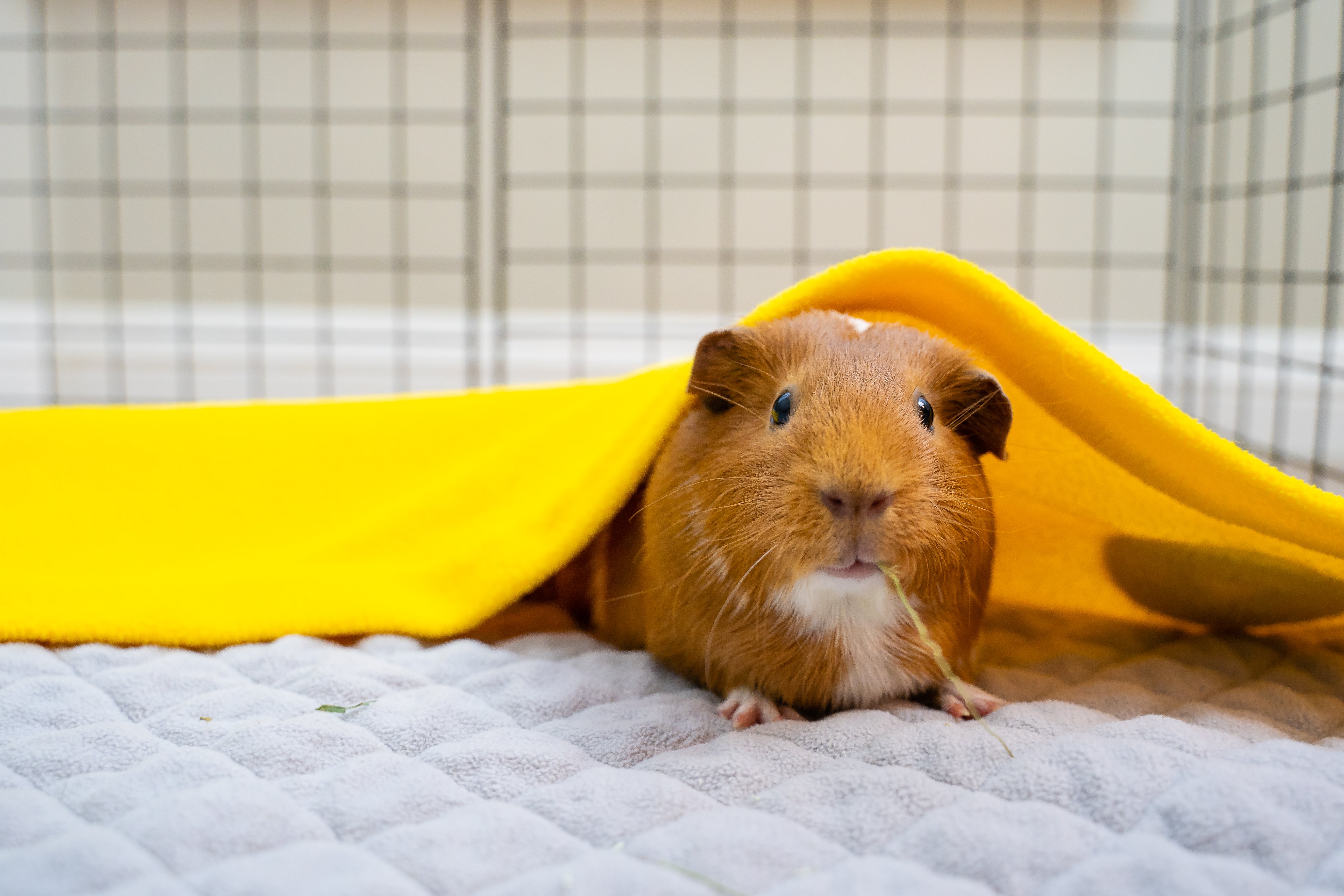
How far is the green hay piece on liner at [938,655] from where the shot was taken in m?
1.09

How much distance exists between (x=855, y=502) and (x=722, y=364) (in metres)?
0.34

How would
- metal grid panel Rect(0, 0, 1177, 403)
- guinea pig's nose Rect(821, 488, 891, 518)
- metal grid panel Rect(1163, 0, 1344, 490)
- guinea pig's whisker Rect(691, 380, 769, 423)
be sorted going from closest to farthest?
guinea pig's nose Rect(821, 488, 891, 518) → guinea pig's whisker Rect(691, 380, 769, 423) → metal grid panel Rect(1163, 0, 1344, 490) → metal grid panel Rect(0, 0, 1177, 403)

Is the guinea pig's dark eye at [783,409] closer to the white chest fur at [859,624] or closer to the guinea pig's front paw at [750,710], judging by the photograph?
the white chest fur at [859,624]

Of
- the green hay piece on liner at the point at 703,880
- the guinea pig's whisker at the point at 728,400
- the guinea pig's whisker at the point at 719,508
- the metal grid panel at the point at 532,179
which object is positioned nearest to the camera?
the green hay piece on liner at the point at 703,880

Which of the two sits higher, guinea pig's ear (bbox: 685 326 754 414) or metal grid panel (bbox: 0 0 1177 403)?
metal grid panel (bbox: 0 0 1177 403)

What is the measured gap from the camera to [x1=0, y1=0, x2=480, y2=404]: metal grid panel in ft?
10.9

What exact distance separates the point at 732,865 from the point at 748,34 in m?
2.73

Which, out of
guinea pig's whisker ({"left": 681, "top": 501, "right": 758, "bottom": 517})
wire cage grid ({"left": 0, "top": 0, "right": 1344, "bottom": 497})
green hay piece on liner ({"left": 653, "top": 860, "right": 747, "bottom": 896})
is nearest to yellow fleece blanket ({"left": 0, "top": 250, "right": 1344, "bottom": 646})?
guinea pig's whisker ({"left": 681, "top": 501, "right": 758, "bottom": 517})

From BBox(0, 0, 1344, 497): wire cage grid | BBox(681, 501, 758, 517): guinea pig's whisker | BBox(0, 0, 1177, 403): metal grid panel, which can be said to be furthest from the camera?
BBox(0, 0, 1177, 403): metal grid panel

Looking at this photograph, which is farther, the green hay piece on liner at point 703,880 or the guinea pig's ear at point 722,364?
the guinea pig's ear at point 722,364

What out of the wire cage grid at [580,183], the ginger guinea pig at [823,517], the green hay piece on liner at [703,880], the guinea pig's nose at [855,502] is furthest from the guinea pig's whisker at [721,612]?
the wire cage grid at [580,183]

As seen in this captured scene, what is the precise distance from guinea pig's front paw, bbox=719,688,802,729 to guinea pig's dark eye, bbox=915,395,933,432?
1.33 feet

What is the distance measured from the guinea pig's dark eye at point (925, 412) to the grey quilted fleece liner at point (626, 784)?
1.19ft

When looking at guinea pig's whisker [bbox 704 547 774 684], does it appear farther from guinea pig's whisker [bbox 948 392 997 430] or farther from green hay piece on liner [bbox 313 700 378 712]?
green hay piece on liner [bbox 313 700 378 712]
